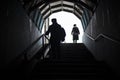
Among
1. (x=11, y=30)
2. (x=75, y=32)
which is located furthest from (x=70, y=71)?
(x=75, y=32)

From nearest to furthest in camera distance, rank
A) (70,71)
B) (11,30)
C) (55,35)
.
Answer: (70,71) → (11,30) → (55,35)

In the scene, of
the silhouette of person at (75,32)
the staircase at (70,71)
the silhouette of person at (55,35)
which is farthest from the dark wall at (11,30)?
the silhouette of person at (75,32)

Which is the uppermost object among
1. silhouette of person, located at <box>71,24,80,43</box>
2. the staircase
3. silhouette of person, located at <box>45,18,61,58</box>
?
silhouette of person, located at <box>71,24,80,43</box>

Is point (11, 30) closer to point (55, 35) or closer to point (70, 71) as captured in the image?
point (55, 35)

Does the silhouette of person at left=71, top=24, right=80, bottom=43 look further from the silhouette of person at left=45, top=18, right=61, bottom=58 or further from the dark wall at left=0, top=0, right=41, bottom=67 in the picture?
the silhouette of person at left=45, top=18, right=61, bottom=58

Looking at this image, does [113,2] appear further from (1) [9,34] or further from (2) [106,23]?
(1) [9,34]

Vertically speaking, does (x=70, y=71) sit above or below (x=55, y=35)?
below

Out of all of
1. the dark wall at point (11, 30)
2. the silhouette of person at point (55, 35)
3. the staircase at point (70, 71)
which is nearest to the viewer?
the staircase at point (70, 71)

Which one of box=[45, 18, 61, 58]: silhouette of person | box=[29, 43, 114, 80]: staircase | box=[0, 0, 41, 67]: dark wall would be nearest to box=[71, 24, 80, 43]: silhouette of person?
box=[0, 0, 41, 67]: dark wall

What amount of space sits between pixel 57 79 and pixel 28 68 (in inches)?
35.2

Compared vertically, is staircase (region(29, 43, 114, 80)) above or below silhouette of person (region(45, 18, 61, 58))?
below

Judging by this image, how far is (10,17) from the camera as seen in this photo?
26.0 feet

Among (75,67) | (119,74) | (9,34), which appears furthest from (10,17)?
(119,74)

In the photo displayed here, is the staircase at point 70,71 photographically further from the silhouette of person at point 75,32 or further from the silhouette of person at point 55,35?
the silhouette of person at point 75,32
